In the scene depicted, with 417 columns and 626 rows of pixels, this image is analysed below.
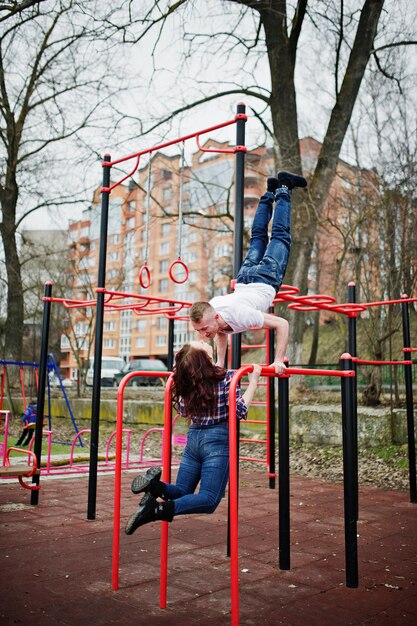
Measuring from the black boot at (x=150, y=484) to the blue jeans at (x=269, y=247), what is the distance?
177cm

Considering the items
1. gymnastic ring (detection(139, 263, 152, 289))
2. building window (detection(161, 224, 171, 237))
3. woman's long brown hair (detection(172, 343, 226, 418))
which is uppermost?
building window (detection(161, 224, 171, 237))

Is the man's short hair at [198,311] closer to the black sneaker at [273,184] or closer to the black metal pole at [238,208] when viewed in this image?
the black metal pole at [238,208]

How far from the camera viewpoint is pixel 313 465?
8.43 m

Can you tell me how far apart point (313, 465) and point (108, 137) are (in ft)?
24.3

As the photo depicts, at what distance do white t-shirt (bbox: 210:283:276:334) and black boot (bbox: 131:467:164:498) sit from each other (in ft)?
3.75

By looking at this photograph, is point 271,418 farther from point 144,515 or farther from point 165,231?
point 165,231

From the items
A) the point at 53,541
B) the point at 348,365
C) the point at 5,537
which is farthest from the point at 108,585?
the point at 348,365

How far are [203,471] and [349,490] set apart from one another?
3.31ft

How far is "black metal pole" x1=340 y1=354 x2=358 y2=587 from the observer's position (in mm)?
3438

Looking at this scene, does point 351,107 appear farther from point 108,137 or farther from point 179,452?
point 179,452

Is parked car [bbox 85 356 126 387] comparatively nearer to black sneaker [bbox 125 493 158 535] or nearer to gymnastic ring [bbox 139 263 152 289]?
gymnastic ring [bbox 139 263 152 289]

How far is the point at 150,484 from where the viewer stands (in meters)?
2.93

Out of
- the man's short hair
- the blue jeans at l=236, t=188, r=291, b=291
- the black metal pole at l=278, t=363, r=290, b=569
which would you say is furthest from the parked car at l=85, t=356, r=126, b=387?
the man's short hair

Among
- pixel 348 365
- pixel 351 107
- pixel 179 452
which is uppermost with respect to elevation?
pixel 351 107
